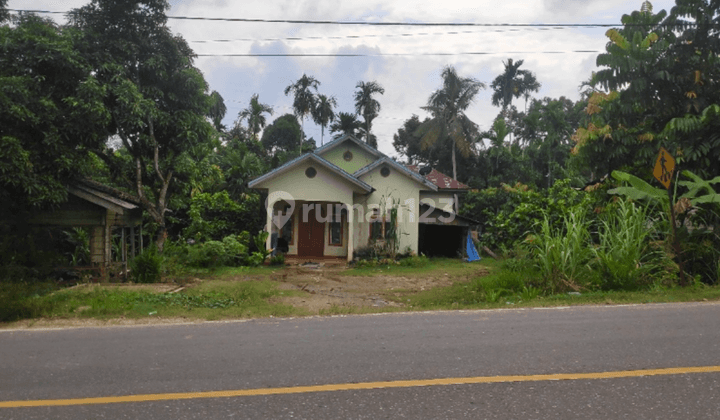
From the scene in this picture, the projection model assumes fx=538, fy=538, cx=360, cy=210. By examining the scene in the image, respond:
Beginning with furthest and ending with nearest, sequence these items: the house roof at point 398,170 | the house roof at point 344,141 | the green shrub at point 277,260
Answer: the house roof at point 344,141, the house roof at point 398,170, the green shrub at point 277,260

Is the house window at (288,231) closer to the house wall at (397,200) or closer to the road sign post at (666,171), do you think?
the house wall at (397,200)

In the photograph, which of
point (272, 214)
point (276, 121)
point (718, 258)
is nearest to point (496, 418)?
point (718, 258)

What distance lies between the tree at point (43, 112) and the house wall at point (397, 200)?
11555 millimetres

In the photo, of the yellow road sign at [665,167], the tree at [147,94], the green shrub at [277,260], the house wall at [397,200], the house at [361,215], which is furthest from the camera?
the house wall at [397,200]

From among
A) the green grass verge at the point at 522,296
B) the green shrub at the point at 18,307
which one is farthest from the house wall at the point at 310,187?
the green shrub at the point at 18,307

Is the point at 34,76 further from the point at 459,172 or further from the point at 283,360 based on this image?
the point at 459,172

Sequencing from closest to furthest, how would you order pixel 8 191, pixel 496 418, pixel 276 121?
1. pixel 496 418
2. pixel 8 191
3. pixel 276 121

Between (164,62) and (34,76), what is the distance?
166 inches

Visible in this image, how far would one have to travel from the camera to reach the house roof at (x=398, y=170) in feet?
75.8

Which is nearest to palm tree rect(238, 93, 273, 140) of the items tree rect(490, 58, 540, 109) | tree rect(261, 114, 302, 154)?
tree rect(261, 114, 302, 154)

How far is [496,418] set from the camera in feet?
12.5

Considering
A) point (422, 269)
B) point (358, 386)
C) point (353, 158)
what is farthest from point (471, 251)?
point (358, 386)

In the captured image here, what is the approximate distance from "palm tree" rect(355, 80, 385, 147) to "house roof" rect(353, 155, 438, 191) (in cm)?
2862

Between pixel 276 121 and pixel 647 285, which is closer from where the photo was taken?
pixel 647 285
